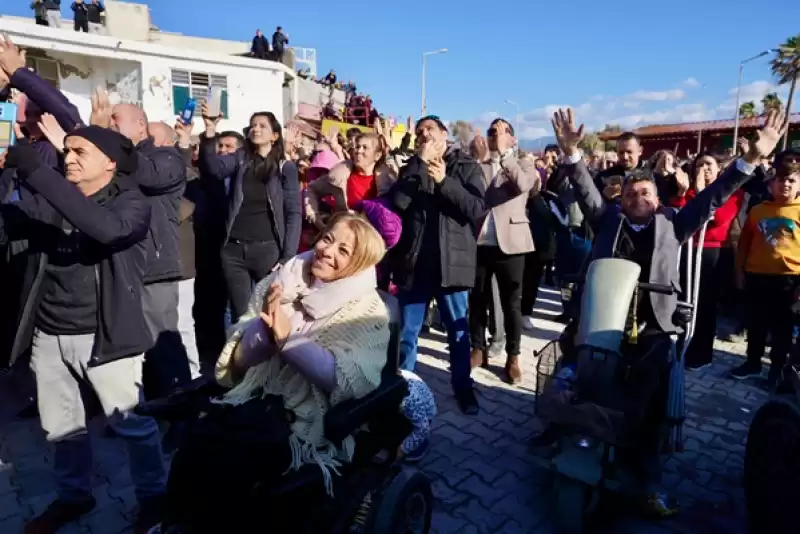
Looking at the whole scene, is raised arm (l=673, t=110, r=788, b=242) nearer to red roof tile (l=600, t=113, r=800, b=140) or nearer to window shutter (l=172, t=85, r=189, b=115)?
window shutter (l=172, t=85, r=189, b=115)

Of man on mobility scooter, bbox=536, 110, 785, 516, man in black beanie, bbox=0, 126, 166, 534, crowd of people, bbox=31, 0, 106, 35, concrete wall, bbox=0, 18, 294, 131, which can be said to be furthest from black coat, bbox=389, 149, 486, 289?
crowd of people, bbox=31, 0, 106, 35

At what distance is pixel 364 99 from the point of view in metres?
22.8

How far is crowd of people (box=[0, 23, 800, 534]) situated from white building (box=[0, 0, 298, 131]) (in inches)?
660

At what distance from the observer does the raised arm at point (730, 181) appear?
122 inches

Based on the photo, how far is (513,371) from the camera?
470 cm

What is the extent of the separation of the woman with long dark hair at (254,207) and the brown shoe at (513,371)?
211cm

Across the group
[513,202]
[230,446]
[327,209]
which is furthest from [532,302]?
[230,446]

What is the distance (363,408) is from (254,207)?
2.51 metres

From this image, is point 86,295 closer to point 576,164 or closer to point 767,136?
point 576,164

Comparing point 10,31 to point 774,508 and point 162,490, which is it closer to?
point 162,490

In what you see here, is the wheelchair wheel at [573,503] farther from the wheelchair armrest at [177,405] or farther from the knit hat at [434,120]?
the knit hat at [434,120]

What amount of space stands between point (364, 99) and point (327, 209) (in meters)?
19.4

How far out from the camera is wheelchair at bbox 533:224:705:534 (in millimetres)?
2551

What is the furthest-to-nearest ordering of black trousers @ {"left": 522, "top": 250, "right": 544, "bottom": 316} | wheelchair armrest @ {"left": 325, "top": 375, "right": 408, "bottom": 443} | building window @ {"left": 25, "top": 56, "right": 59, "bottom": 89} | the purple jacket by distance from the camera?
building window @ {"left": 25, "top": 56, "right": 59, "bottom": 89} → black trousers @ {"left": 522, "top": 250, "right": 544, "bottom": 316} → the purple jacket → wheelchair armrest @ {"left": 325, "top": 375, "right": 408, "bottom": 443}
